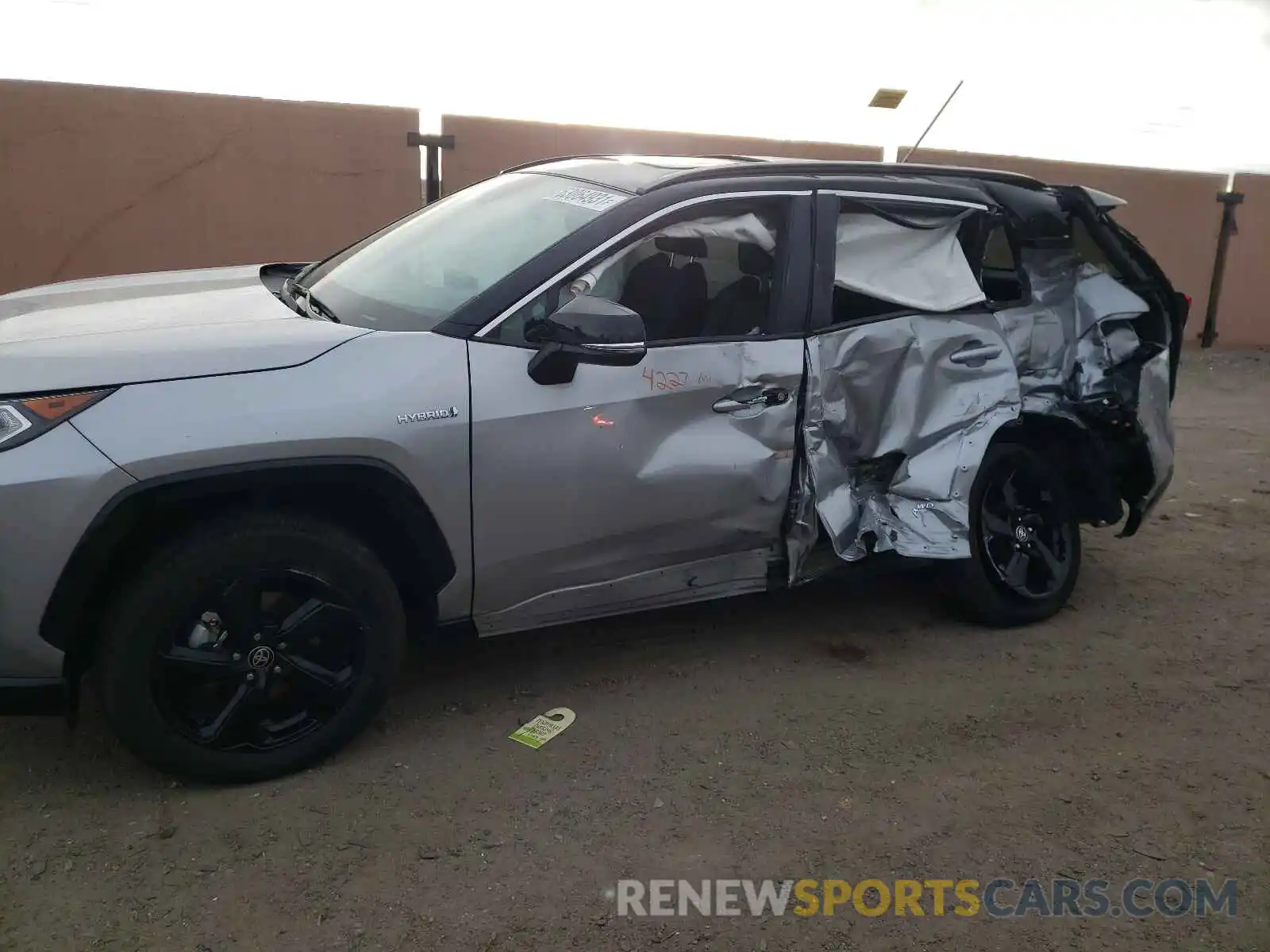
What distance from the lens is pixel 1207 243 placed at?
1212 centimetres

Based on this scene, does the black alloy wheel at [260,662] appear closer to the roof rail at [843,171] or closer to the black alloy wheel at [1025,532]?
the roof rail at [843,171]

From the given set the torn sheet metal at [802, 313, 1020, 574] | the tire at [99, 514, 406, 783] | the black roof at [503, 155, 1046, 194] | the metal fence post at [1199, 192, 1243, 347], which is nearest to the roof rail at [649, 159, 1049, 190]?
the black roof at [503, 155, 1046, 194]

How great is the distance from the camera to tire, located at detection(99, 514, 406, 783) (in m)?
2.88

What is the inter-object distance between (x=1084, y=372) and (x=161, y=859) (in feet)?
13.0

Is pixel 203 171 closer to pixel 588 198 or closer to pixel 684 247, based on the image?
pixel 588 198

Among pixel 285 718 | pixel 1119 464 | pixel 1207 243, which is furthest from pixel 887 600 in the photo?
pixel 1207 243

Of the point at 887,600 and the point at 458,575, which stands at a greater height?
the point at 458,575

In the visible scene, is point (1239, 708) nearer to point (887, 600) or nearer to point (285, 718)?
point (887, 600)

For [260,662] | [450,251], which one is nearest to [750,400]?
[450,251]

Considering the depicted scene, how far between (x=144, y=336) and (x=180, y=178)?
540cm

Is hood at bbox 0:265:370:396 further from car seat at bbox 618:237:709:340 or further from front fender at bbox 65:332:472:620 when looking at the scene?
car seat at bbox 618:237:709:340

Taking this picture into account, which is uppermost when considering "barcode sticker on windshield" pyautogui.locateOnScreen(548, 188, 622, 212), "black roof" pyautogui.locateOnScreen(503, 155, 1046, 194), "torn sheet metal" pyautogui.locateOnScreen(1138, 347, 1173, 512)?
"black roof" pyautogui.locateOnScreen(503, 155, 1046, 194)

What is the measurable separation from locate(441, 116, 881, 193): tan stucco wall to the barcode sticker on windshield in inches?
182

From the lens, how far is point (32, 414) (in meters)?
2.71
